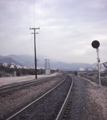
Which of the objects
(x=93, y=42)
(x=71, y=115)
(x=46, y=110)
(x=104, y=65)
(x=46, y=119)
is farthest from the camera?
(x=104, y=65)

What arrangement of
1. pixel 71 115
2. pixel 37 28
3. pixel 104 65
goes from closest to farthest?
pixel 71 115 < pixel 37 28 < pixel 104 65

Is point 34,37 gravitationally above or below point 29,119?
above

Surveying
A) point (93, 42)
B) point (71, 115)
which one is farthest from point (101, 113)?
point (93, 42)

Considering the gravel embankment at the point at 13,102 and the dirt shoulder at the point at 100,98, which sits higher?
the gravel embankment at the point at 13,102

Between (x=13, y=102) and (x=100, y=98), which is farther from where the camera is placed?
(x=100, y=98)

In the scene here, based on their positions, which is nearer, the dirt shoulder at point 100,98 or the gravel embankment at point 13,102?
the gravel embankment at point 13,102

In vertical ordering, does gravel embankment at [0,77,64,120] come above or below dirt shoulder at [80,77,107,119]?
above

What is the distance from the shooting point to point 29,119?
609 centimetres

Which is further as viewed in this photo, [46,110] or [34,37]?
[34,37]

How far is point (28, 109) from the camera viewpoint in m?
7.56

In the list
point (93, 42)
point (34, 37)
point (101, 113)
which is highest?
point (34, 37)

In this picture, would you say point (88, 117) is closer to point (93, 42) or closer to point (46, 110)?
point (46, 110)

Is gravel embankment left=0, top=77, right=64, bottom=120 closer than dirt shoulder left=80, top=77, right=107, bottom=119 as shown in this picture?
Yes

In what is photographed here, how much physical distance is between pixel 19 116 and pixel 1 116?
84 cm
